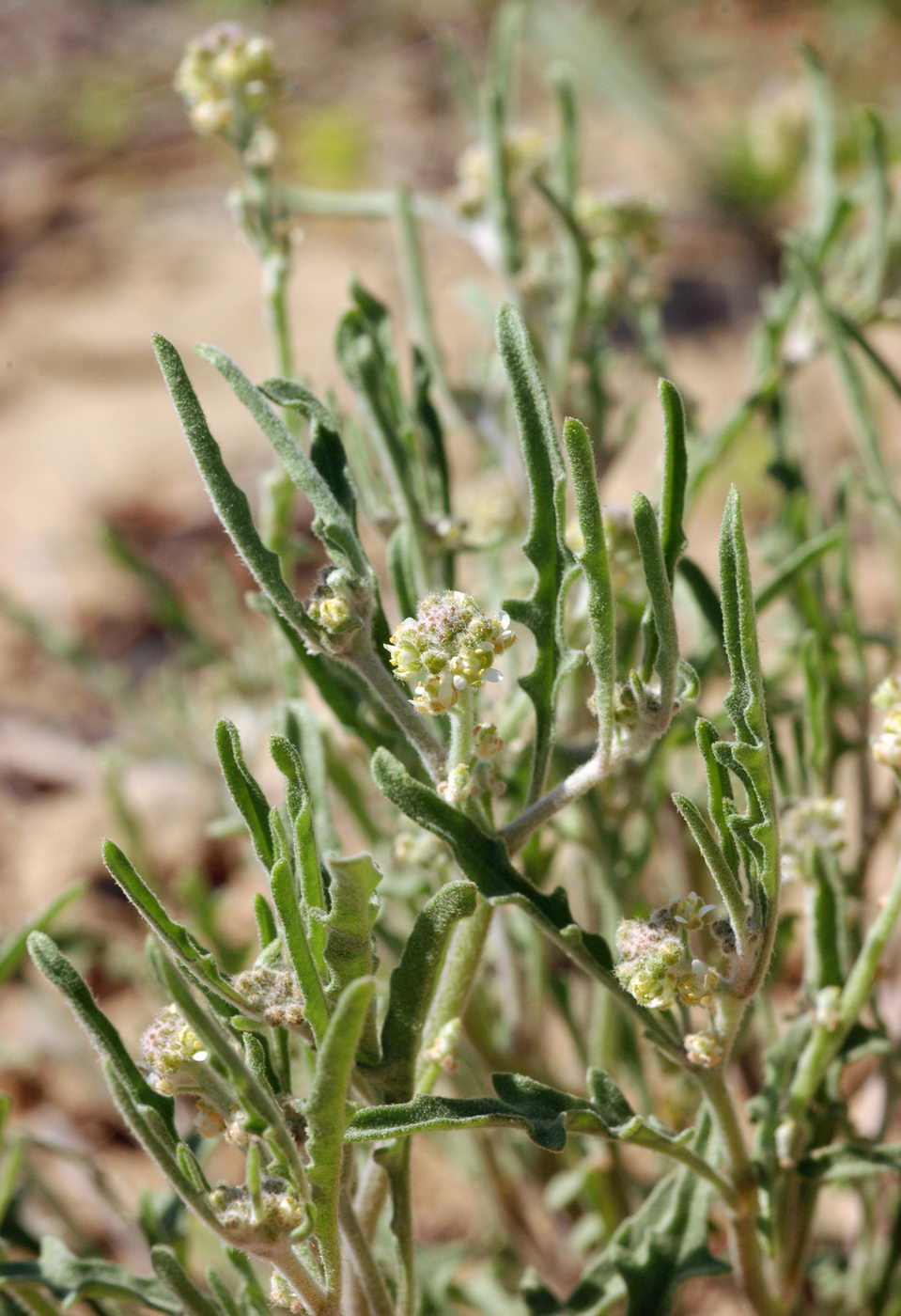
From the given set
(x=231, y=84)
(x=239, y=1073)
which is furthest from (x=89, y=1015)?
(x=231, y=84)

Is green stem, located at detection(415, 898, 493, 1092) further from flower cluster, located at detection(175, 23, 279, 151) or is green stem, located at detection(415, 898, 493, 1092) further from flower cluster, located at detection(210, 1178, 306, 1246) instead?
flower cluster, located at detection(175, 23, 279, 151)

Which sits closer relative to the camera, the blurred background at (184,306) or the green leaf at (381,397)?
the green leaf at (381,397)

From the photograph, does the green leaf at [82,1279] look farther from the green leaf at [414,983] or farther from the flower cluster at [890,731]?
the flower cluster at [890,731]

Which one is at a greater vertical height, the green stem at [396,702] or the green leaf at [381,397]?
the green leaf at [381,397]

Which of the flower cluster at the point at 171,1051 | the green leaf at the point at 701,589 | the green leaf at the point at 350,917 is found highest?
the green leaf at the point at 701,589

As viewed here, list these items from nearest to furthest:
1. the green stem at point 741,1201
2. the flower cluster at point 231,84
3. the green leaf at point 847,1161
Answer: the green stem at point 741,1201 → the green leaf at point 847,1161 → the flower cluster at point 231,84

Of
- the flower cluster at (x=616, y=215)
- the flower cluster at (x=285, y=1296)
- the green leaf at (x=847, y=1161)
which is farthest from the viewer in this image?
the flower cluster at (x=616, y=215)

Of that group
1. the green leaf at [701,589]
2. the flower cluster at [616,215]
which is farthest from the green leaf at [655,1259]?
the flower cluster at [616,215]

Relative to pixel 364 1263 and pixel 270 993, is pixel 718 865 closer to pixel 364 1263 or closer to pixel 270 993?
pixel 270 993
